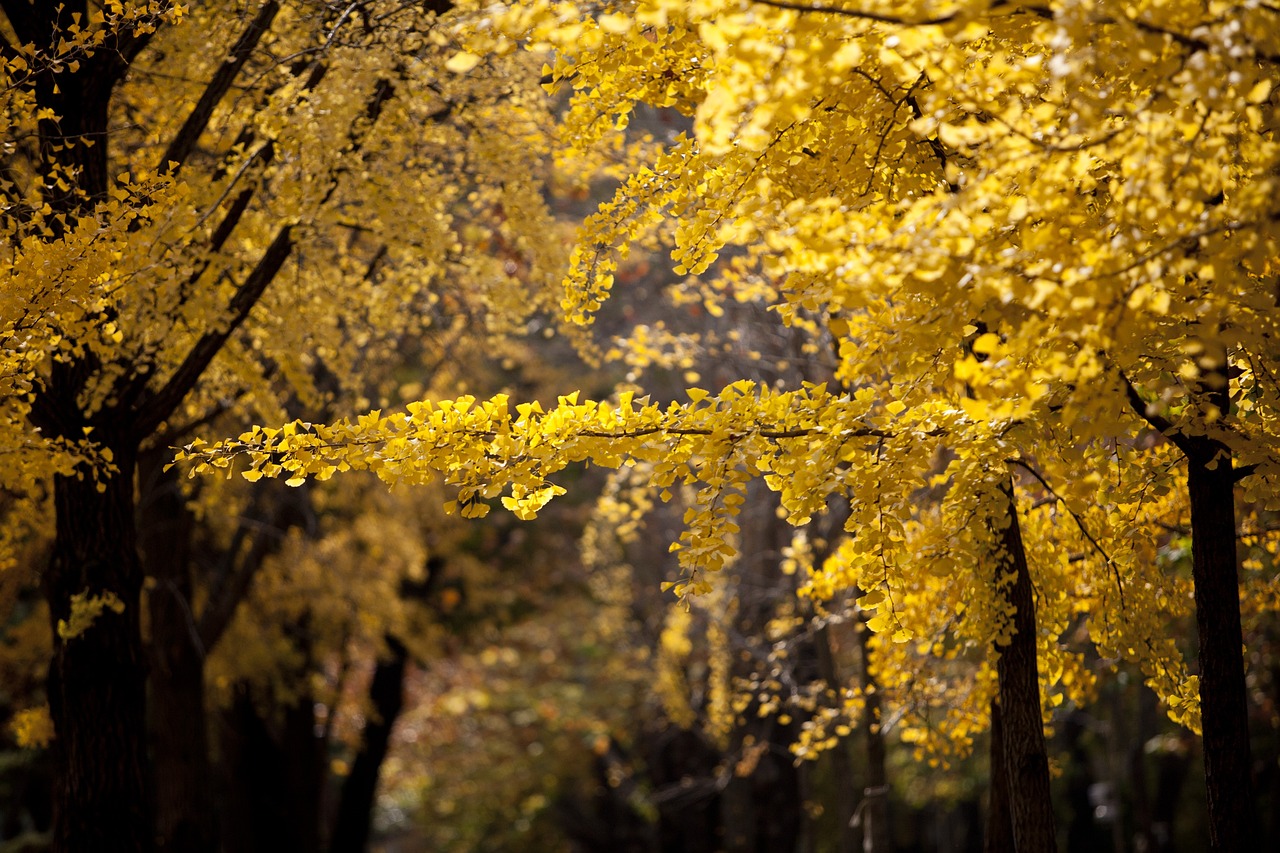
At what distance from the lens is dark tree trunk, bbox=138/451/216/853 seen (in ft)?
31.8

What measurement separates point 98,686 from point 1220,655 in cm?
565

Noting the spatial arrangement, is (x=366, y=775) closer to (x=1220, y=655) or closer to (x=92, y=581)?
(x=92, y=581)

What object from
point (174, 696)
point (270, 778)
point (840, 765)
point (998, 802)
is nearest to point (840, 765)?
point (840, 765)

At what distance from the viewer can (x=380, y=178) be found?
19.3ft

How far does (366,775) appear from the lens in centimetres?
1551

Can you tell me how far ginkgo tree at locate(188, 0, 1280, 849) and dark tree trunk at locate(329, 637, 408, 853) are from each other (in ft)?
39.4

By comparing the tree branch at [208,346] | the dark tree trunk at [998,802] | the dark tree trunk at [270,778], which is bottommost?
the dark tree trunk at [998,802]

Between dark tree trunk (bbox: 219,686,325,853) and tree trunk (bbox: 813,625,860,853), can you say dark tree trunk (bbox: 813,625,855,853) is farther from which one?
dark tree trunk (bbox: 219,686,325,853)

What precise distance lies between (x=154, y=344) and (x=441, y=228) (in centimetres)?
178

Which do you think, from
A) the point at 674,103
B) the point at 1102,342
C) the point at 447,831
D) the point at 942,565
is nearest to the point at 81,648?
the point at 674,103

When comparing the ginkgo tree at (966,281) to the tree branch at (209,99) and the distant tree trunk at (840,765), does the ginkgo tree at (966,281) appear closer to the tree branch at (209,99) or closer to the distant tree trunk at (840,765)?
the tree branch at (209,99)

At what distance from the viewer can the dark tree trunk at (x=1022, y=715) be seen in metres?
4.61

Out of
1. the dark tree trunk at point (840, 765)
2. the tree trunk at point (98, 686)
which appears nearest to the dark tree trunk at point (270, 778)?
the tree trunk at point (98, 686)

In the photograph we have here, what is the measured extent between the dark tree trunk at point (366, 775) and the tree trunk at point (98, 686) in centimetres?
920
